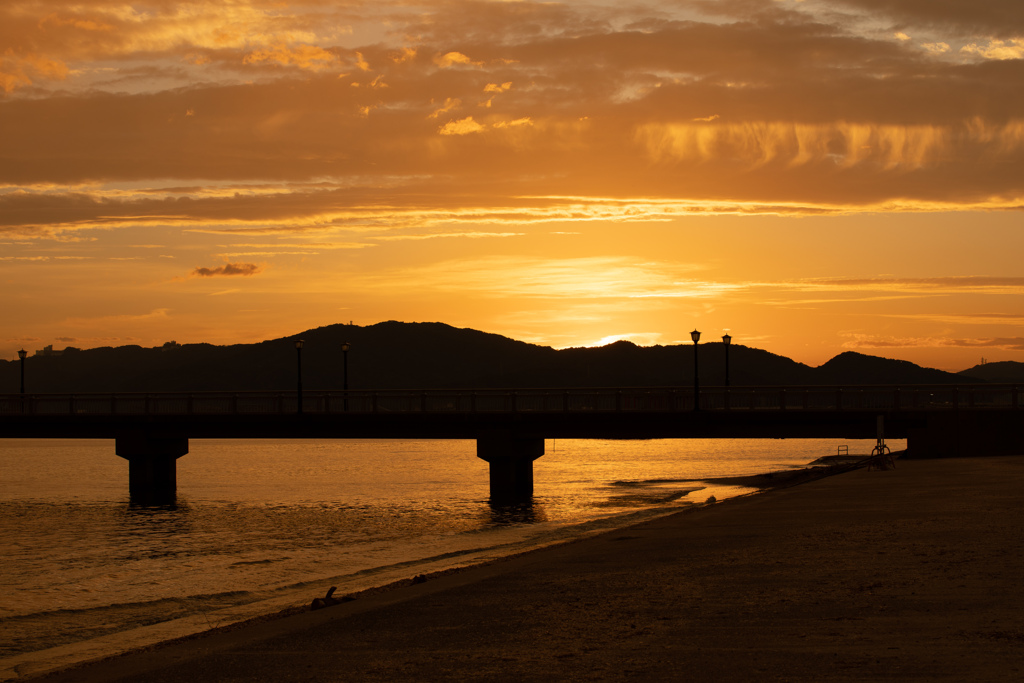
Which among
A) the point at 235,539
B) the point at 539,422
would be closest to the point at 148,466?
the point at 539,422

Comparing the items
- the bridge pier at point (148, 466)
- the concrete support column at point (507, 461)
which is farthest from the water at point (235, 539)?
the bridge pier at point (148, 466)

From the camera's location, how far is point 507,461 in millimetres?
49156

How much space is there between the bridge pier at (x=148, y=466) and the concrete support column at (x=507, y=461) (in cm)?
1856

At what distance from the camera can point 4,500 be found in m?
55.7

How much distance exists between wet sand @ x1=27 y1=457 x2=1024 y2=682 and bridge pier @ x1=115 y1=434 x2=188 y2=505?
41.2 meters

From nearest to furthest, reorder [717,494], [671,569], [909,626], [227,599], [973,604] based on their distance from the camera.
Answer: [909,626] → [973,604] → [671,569] → [227,599] → [717,494]

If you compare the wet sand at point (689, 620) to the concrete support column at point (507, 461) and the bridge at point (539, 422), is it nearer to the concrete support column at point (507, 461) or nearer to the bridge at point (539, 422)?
the bridge at point (539, 422)

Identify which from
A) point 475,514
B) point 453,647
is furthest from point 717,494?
point 453,647

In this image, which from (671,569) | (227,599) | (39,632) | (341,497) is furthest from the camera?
(341,497)

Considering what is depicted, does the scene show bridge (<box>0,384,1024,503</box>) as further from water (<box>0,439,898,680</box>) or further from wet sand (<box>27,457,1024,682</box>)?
wet sand (<box>27,457,1024,682</box>)

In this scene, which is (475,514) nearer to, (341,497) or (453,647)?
(341,497)

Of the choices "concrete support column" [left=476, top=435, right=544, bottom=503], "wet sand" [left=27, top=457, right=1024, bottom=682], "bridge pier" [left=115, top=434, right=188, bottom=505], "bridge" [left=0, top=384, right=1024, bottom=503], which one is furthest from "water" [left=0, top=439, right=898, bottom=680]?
"wet sand" [left=27, top=457, right=1024, bottom=682]

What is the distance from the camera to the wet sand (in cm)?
917

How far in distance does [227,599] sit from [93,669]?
31.5 ft
